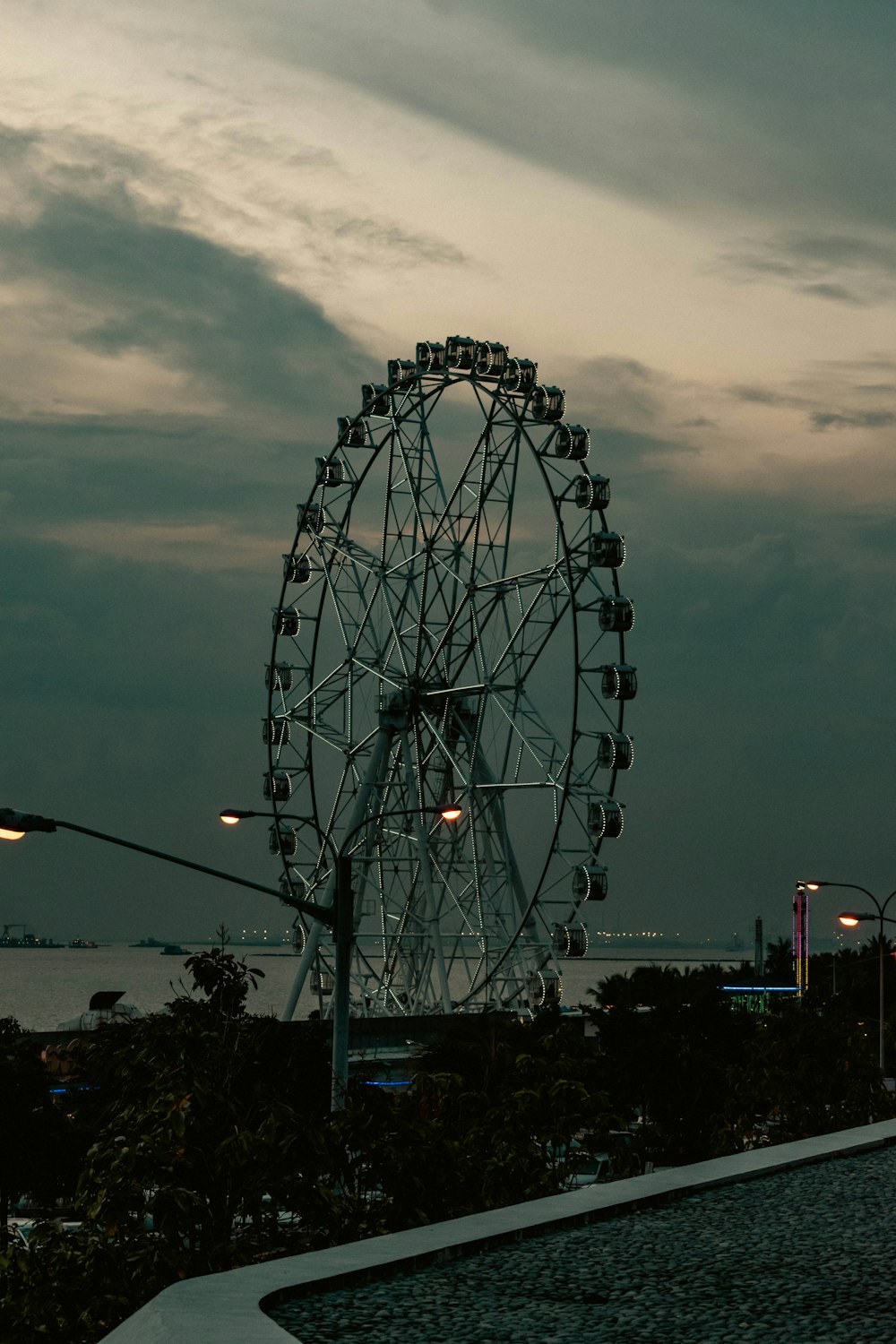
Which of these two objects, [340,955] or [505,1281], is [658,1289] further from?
[340,955]

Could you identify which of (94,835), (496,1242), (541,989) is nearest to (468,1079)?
(541,989)

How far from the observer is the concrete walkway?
985 cm

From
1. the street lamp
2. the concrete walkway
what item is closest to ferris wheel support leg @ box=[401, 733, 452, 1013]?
the street lamp

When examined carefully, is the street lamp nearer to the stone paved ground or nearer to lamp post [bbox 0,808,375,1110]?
lamp post [bbox 0,808,375,1110]

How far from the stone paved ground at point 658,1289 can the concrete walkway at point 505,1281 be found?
0.07 ft

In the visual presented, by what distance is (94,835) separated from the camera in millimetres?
20312

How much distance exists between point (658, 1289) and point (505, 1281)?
1062 mm

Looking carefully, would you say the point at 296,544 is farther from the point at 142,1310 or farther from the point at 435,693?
the point at 142,1310

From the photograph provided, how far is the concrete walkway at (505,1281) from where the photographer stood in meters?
9.85

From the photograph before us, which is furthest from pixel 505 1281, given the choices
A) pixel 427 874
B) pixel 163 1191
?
pixel 427 874

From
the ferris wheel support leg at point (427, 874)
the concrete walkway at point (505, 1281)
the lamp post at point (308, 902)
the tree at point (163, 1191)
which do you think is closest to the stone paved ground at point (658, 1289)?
the concrete walkway at point (505, 1281)

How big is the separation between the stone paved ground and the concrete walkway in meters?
0.02

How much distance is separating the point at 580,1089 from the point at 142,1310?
51.1 feet

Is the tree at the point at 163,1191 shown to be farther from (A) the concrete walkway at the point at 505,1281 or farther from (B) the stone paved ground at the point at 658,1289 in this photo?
(B) the stone paved ground at the point at 658,1289
